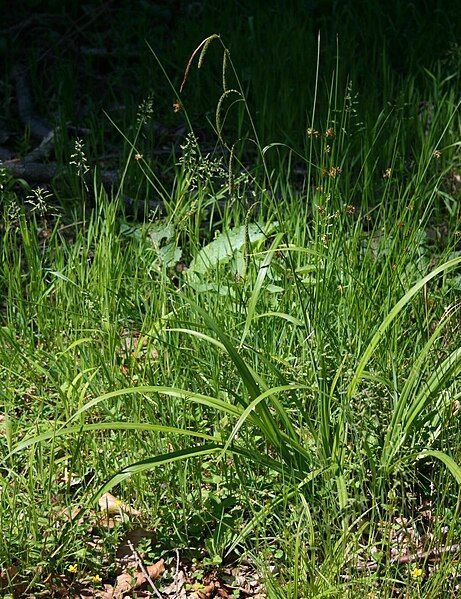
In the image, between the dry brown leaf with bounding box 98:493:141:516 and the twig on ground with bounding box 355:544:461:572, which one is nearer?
the twig on ground with bounding box 355:544:461:572

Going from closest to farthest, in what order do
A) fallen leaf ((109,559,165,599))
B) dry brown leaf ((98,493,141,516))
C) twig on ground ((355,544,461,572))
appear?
twig on ground ((355,544,461,572))
fallen leaf ((109,559,165,599))
dry brown leaf ((98,493,141,516))

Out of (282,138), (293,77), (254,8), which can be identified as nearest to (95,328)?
(282,138)

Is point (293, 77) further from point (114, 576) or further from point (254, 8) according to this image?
point (114, 576)

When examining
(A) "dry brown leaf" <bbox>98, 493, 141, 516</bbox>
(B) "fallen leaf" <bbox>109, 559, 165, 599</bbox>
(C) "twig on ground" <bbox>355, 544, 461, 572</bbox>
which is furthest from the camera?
(A) "dry brown leaf" <bbox>98, 493, 141, 516</bbox>

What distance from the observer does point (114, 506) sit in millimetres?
2385

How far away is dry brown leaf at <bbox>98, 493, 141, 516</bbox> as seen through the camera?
2.35 m

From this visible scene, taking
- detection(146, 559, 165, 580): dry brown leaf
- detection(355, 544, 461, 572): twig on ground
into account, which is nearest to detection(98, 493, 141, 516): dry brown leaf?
detection(146, 559, 165, 580): dry brown leaf

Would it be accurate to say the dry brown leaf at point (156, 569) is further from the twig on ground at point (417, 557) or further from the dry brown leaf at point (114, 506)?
the twig on ground at point (417, 557)

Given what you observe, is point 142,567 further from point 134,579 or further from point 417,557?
point 417,557

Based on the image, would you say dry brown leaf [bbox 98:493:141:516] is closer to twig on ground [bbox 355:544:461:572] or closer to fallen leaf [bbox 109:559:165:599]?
fallen leaf [bbox 109:559:165:599]

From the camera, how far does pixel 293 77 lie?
13.8ft

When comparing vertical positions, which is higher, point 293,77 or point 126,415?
point 293,77

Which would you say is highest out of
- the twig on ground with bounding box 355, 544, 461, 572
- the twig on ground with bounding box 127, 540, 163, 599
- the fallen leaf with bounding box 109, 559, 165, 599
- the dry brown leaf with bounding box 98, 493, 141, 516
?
the twig on ground with bounding box 355, 544, 461, 572

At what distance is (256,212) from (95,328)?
3.17 ft
